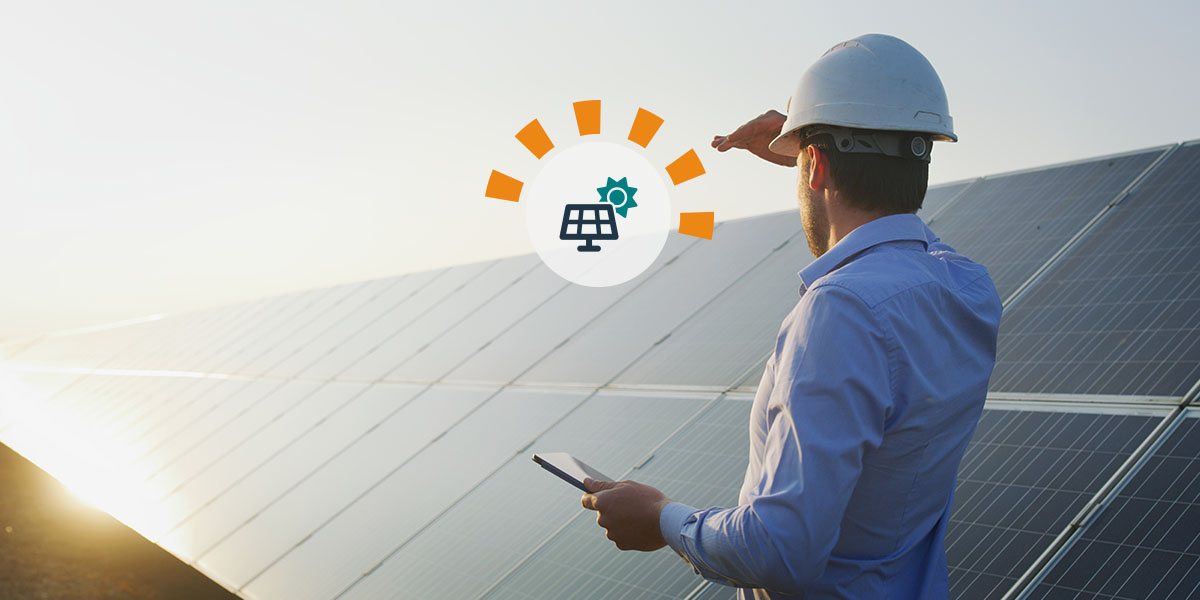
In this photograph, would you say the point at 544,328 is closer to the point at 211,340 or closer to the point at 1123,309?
the point at 1123,309

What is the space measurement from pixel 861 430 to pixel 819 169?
672mm

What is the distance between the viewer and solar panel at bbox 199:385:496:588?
6270 mm

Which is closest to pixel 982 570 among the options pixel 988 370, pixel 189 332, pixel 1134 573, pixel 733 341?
pixel 1134 573

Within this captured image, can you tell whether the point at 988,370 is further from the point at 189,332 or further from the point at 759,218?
the point at 189,332

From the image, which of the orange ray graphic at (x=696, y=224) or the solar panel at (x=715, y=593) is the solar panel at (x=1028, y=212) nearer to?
the solar panel at (x=715, y=593)

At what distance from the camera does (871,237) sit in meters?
2.09

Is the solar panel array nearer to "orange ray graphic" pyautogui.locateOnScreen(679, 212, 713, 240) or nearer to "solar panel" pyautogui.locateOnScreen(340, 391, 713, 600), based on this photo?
"solar panel" pyautogui.locateOnScreen(340, 391, 713, 600)

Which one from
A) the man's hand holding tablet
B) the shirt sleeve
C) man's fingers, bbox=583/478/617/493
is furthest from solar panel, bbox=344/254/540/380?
the shirt sleeve

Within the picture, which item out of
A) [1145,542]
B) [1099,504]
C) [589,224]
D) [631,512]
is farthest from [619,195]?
[631,512]

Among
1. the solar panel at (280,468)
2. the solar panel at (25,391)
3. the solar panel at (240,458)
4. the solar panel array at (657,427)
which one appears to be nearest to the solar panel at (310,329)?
the solar panel array at (657,427)

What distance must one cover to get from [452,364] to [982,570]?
616 cm

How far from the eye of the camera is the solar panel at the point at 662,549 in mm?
4219

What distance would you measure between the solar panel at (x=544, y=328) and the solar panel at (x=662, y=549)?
2788mm

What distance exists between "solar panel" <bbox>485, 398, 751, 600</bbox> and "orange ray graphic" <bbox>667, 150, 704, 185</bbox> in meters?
3.85
